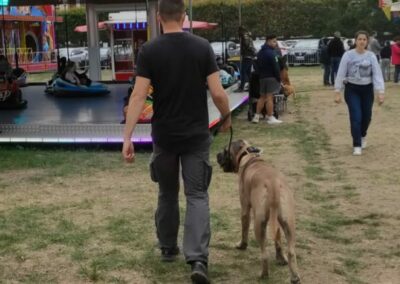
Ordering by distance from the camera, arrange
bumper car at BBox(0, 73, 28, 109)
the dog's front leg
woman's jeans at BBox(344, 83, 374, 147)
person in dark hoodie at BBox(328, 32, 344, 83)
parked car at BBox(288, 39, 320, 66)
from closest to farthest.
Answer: the dog's front leg → woman's jeans at BBox(344, 83, 374, 147) → bumper car at BBox(0, 73, 28, 109) → person in dark hoodie at BBox(328, 32, 344, 83) → parked car at BBox(288, 39, 320, 66)

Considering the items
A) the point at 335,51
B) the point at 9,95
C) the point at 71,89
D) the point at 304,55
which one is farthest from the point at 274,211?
the point at 304,55

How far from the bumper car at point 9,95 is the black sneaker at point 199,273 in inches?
396

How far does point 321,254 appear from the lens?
480 cm

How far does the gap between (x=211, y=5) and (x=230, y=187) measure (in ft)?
120

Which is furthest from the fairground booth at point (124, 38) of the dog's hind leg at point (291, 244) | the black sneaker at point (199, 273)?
the dog's hind leg at point (291, 244)

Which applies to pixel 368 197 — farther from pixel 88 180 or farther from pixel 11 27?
pixel 11 27

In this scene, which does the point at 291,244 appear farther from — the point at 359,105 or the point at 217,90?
the point at 359,105

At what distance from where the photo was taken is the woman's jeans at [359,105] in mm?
8695

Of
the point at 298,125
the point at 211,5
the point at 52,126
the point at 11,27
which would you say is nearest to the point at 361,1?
the point at 211,5

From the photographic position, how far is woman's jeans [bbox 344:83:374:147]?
8.70 metres

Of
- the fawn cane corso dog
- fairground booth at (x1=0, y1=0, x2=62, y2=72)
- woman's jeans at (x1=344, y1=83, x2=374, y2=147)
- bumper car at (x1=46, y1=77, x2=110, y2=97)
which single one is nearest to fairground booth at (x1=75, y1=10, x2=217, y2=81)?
bumper car at (x1=46, y1=77, x2=110, y2=97)

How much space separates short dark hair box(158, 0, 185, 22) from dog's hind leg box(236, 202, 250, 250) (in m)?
1.39

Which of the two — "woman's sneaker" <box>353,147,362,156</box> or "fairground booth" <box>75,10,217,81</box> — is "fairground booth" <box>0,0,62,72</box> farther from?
"woman's sneaker" <box>353,147,362,156</box>

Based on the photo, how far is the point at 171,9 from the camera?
155 inches
